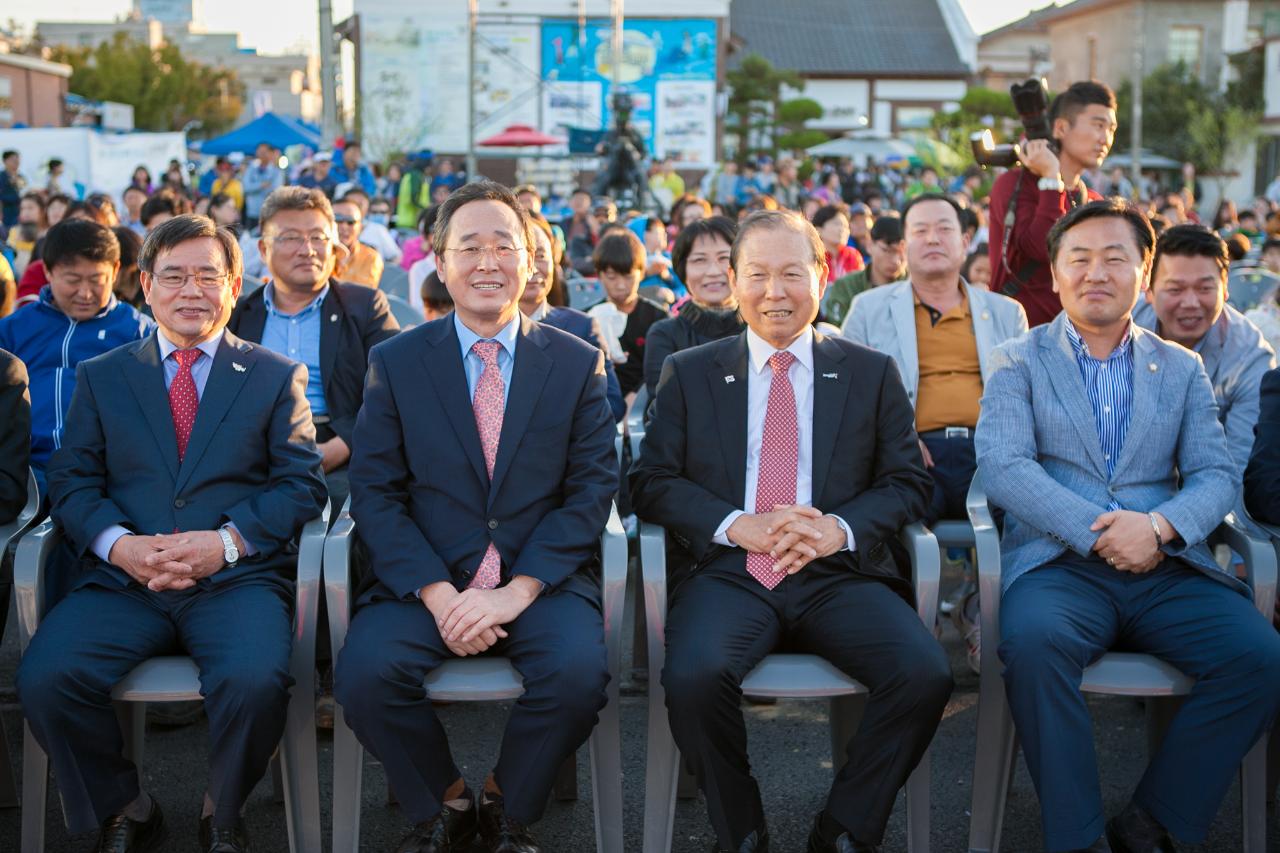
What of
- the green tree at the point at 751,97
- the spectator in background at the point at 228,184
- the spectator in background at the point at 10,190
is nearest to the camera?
the spectator in background at the point at 10,190

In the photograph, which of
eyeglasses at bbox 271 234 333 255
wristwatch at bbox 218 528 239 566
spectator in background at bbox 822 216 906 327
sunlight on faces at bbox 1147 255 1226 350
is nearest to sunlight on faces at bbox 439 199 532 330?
wristwatch at bbox 218 528 239 566

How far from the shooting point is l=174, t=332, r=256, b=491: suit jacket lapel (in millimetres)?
3416

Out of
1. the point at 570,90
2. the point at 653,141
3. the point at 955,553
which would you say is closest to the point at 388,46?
the point at 570,90

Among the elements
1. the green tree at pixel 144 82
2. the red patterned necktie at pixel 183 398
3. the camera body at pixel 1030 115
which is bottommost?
the red patterned necktie at pixel 183 398

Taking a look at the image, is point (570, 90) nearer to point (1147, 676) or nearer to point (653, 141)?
point (653, 141)

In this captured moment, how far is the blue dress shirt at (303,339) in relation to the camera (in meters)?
4.50

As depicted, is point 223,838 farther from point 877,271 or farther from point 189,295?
point 877,271

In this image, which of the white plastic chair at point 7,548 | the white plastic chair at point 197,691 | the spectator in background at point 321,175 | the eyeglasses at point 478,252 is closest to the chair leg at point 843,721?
the white plastic chair at point 197,691

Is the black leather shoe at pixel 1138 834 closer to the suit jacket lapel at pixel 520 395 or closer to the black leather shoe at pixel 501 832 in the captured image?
the black leather shoe at pixel 501 832

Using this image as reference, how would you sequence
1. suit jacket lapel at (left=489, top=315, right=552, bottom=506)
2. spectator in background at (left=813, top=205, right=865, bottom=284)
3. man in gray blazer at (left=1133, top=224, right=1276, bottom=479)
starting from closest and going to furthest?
Result: suit jacket lapel at (left=489, top=315, right=552, bottom=506) < man in gray blazer at (left=1133, top=224, right=1276, bottom=479) < spectator in background at (left=813, top=205, right=865, bottom=284)

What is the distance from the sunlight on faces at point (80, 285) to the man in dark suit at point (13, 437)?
0.68 m

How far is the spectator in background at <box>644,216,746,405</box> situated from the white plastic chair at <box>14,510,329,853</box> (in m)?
1.65

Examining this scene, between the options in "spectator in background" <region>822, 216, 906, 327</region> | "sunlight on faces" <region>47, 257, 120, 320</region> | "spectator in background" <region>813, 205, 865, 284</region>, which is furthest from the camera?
"spectator in background" <region>813, 205, 865, 284</region>

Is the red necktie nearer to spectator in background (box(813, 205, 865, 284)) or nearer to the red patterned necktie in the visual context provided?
the red patterned necktie
